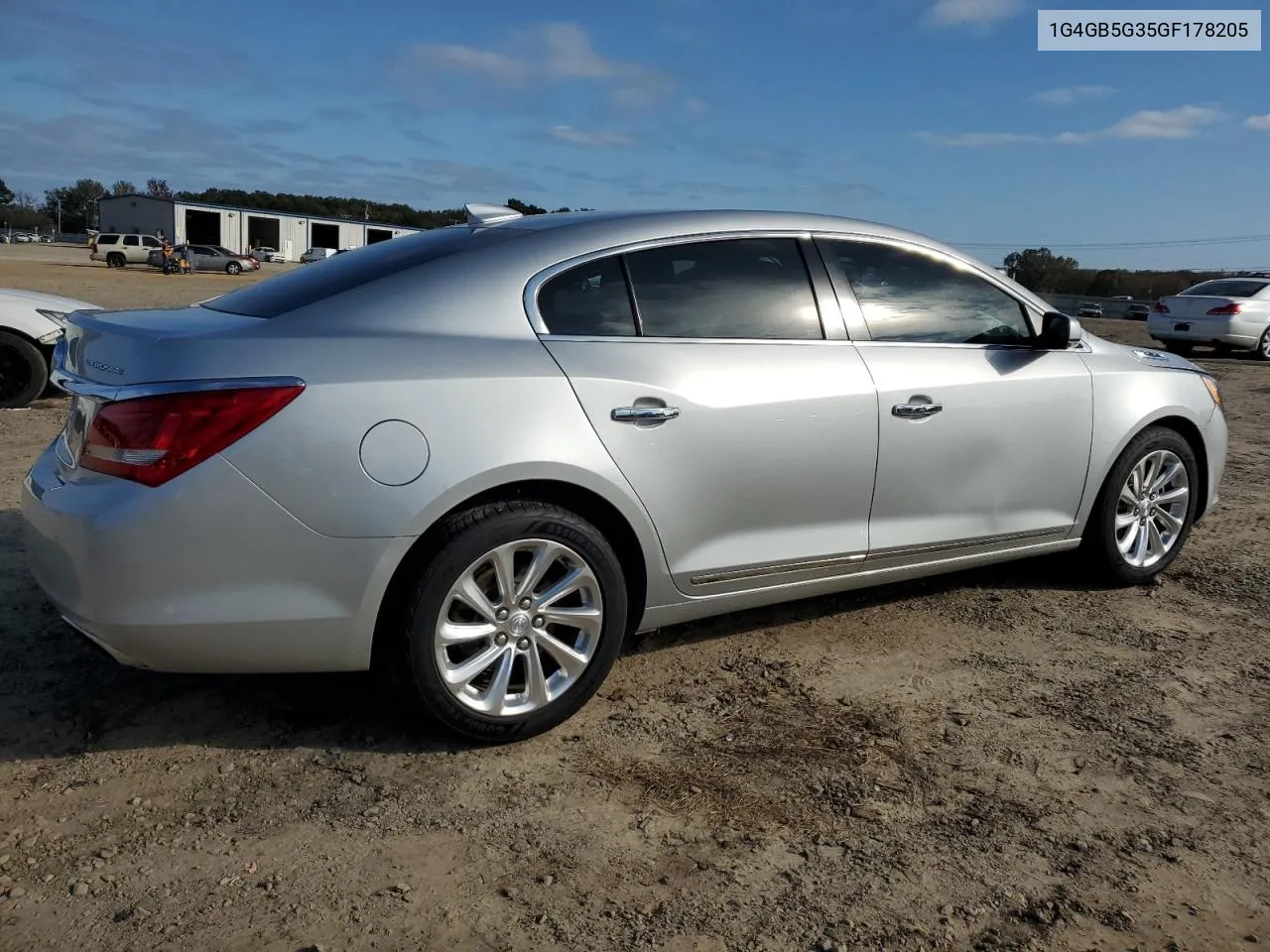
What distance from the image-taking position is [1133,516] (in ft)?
15.6

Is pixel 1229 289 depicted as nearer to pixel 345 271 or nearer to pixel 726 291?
pixel 726 291

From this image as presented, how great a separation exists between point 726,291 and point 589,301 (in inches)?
21.5

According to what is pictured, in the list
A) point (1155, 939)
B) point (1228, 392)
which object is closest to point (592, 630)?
point (1155, 939)

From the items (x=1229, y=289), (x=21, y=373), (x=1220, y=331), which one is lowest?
(x=21, y=373)

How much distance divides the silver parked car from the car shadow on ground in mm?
350

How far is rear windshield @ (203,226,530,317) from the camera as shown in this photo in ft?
10.6

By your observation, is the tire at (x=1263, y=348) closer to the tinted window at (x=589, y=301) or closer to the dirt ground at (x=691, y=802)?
the dirt ground at (x=691, y=802)

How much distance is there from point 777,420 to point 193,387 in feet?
5.98

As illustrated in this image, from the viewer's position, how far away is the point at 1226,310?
16672mm

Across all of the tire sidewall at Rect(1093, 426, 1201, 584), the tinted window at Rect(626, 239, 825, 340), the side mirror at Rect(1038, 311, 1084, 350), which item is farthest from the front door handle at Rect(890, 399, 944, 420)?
the tire sidewall at Rect(1093, 426, 1201, 584)

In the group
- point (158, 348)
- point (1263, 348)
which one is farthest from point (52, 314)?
point (1263, 348)

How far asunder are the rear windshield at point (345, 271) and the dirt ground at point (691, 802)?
1.29m

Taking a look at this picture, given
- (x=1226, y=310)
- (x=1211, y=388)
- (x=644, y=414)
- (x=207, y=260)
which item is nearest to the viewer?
(x=644, y=414)

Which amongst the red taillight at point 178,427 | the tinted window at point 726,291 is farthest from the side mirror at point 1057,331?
the red taillight at point 178,427
